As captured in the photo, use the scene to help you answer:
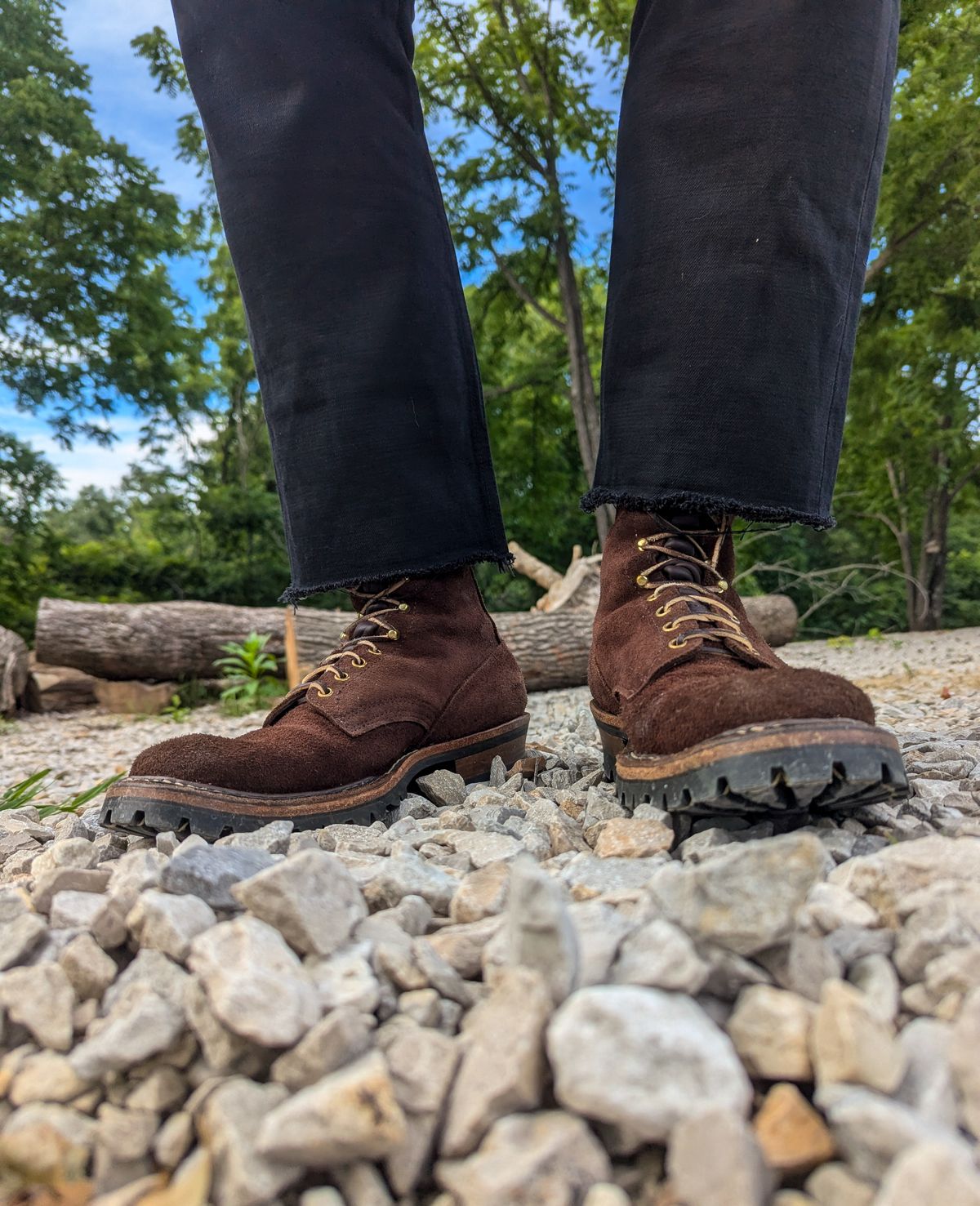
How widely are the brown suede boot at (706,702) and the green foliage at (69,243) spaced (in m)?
10.8

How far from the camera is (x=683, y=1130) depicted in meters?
0.49

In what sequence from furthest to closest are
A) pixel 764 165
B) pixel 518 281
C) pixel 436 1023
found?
pixel 518 281 → pixel 764 165 → pixel 436 1023

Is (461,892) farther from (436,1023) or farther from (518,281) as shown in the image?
(518,281)

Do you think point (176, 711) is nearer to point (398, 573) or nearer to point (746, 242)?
point (398, 573)

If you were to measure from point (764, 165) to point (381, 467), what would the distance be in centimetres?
66

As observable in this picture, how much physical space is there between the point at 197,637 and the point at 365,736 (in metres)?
5.31

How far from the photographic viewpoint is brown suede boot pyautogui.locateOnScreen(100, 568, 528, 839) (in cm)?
112

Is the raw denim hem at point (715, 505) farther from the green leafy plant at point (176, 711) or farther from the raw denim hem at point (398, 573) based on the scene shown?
the green leafy plant at point (176, 711)

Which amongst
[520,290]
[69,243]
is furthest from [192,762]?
[69,243]

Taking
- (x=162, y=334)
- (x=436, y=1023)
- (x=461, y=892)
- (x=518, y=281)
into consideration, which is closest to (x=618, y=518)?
(x=461, y=892)

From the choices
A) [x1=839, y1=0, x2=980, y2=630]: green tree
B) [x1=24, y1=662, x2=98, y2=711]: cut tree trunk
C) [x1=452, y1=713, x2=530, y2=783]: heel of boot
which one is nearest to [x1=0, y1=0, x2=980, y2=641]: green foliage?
[x1=839, y1=0, x2=980, y2=630]: green tree

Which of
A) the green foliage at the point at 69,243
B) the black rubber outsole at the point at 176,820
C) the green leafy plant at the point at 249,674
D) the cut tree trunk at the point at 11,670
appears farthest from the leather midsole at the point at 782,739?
the green foliage at the point at 69,243

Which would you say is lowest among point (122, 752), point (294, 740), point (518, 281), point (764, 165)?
point (122, 752)

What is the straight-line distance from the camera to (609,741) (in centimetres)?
131
